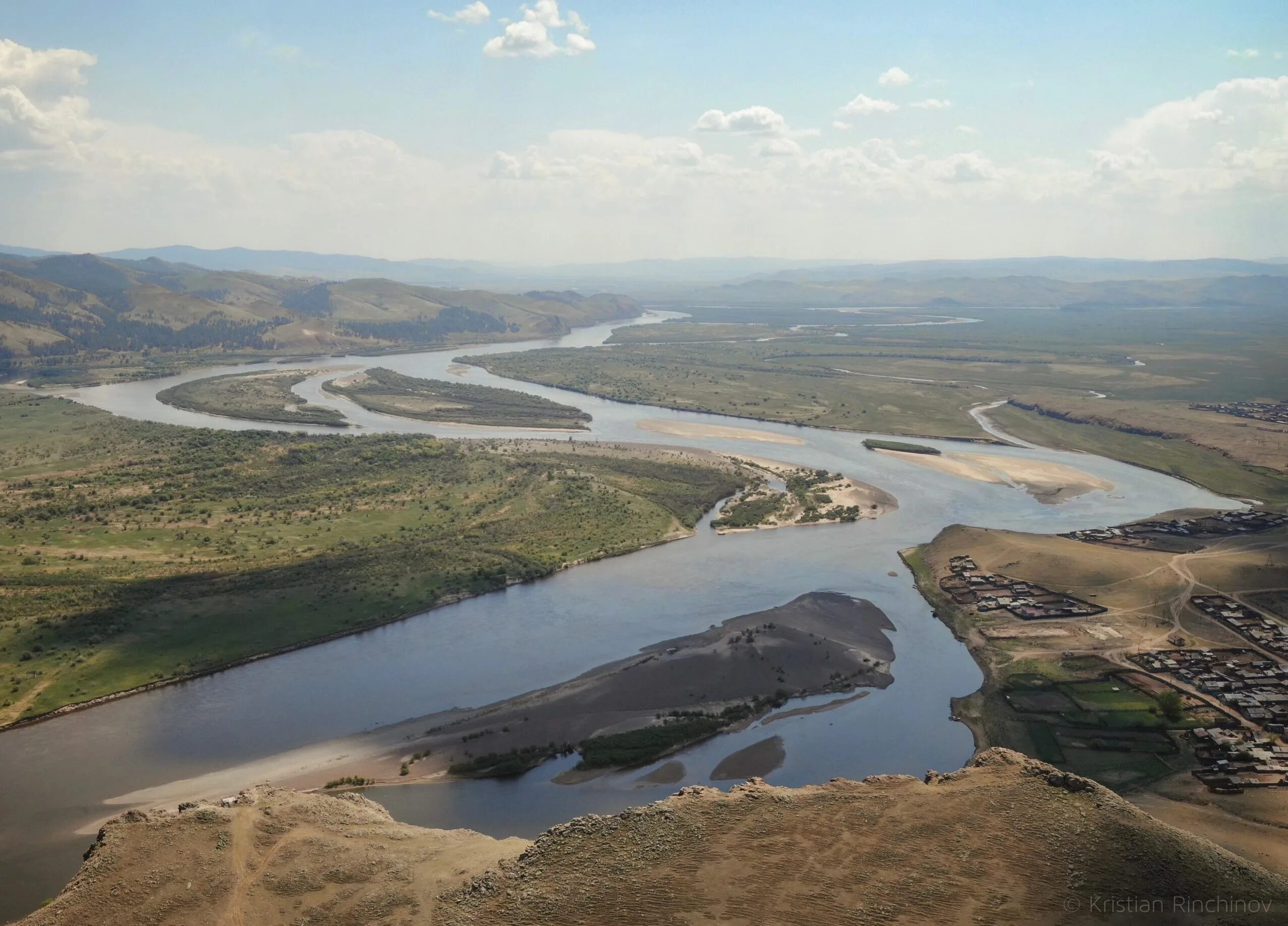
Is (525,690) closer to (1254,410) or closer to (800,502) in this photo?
(800,502)

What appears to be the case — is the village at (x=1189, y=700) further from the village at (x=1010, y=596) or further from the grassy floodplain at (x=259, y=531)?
the grassy floodplain at (x=259, y=531)

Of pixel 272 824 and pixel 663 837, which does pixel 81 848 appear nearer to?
pixel 272 824

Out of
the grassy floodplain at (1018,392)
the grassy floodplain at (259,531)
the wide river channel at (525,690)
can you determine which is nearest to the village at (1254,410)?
the grassy floodplain at (1018,392)

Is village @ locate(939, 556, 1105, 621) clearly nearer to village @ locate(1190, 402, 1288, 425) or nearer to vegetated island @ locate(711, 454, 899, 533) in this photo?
vegetated island @ locate(711, 454, 899, 533)

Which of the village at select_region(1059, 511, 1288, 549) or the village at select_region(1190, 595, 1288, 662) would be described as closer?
the village at select_region(1190, 595, 1288, 662)

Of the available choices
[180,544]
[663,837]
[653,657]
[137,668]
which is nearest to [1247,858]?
[663,837]

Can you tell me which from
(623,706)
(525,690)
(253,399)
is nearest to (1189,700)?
(623,706)

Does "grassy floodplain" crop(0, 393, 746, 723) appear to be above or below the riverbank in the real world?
above

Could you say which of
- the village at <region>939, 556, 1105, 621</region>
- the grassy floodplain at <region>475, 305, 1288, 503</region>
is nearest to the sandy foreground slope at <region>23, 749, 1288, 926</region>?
the village at <region>939, 556, 1105, 621</region>
